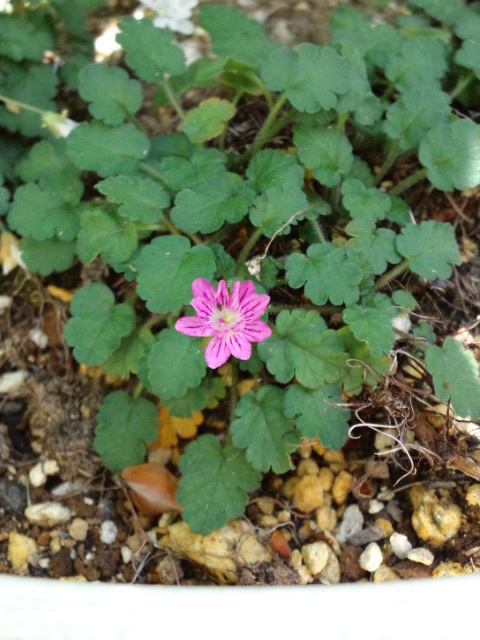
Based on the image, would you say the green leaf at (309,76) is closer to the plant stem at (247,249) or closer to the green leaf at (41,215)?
the plant stem at (247,249)

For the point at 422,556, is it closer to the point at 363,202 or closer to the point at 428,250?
the point at 428,250

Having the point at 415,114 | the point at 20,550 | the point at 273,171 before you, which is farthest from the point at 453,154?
the point at 20,550

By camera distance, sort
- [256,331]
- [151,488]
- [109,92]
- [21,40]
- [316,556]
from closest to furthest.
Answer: [256,331]
[316,556]
[151,488]
[109,92]
[21,40]

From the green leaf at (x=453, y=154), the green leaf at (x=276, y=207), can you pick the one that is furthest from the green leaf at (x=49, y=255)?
the green leaf at (x=453, y=154)

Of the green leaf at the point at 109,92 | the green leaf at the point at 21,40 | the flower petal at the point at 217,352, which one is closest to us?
the flower petal at the point at 217,352

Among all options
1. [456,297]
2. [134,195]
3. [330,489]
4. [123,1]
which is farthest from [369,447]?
[123,1]

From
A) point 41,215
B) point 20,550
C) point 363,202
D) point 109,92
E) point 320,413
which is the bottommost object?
point 20,550
